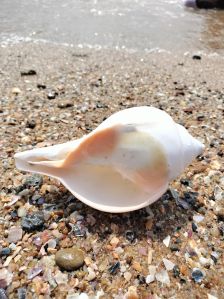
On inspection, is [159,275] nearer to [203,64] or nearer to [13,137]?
[13,137]

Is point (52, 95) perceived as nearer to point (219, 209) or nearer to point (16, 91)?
point (16, 91)

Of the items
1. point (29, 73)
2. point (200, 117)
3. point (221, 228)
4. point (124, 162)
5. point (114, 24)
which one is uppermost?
point (124, 162)

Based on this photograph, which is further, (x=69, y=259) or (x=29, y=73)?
(x=29, y=73)

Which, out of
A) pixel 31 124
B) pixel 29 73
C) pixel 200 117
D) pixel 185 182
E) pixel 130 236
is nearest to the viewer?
pixel 130 236

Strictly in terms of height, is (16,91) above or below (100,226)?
below

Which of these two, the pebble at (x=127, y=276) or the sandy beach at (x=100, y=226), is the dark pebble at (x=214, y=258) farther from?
the pebble at (x=127, y=276)

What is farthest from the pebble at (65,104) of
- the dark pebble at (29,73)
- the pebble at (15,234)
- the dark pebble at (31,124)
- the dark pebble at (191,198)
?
the pebble at (15,234)

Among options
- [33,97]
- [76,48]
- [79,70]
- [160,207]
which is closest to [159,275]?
[160,207]

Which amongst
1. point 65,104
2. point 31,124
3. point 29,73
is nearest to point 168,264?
point 31,124
